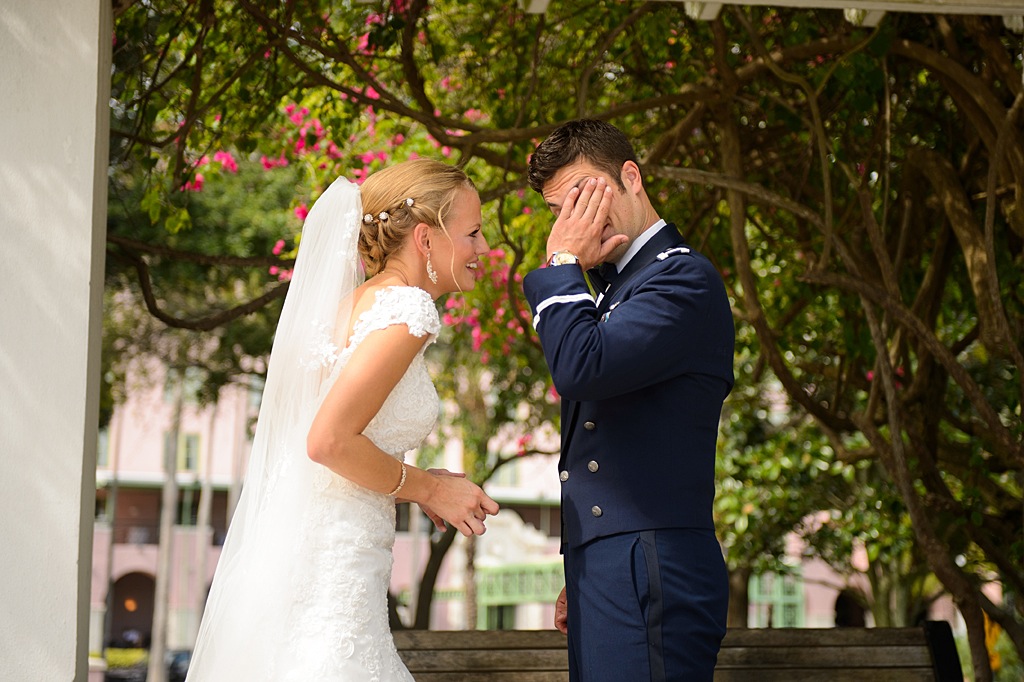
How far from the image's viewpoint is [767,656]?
4227 mm

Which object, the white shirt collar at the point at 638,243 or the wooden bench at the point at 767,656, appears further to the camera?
the wooden bench at the point at 767,656

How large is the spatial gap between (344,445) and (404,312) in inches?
13.2

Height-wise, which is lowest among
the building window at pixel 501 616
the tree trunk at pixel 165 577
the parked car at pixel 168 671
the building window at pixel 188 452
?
the parked car at pixel 168 671

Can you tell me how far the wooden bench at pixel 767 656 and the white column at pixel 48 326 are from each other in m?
1.54

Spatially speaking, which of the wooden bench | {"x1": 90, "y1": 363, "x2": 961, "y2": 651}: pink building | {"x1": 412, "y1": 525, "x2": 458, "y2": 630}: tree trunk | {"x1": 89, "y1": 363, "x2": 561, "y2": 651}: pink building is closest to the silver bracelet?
the wooden bench

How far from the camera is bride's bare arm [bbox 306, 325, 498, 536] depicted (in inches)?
101

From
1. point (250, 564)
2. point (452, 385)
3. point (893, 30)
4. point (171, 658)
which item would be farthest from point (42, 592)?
point (171, 658)

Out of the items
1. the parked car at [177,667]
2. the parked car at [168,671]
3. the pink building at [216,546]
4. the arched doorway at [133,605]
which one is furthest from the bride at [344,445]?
the arched doorway at [133,605]

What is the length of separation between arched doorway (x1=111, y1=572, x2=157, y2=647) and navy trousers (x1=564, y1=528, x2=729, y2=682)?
35.8m

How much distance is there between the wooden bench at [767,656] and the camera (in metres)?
4.20

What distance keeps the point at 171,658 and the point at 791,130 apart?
2323 cm

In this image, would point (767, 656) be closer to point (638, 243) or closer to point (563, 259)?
point (638, 243)

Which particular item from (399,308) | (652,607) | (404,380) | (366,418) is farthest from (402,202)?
(652,607)

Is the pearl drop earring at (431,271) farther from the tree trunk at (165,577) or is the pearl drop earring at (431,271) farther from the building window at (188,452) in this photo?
the building window at (188,452)
